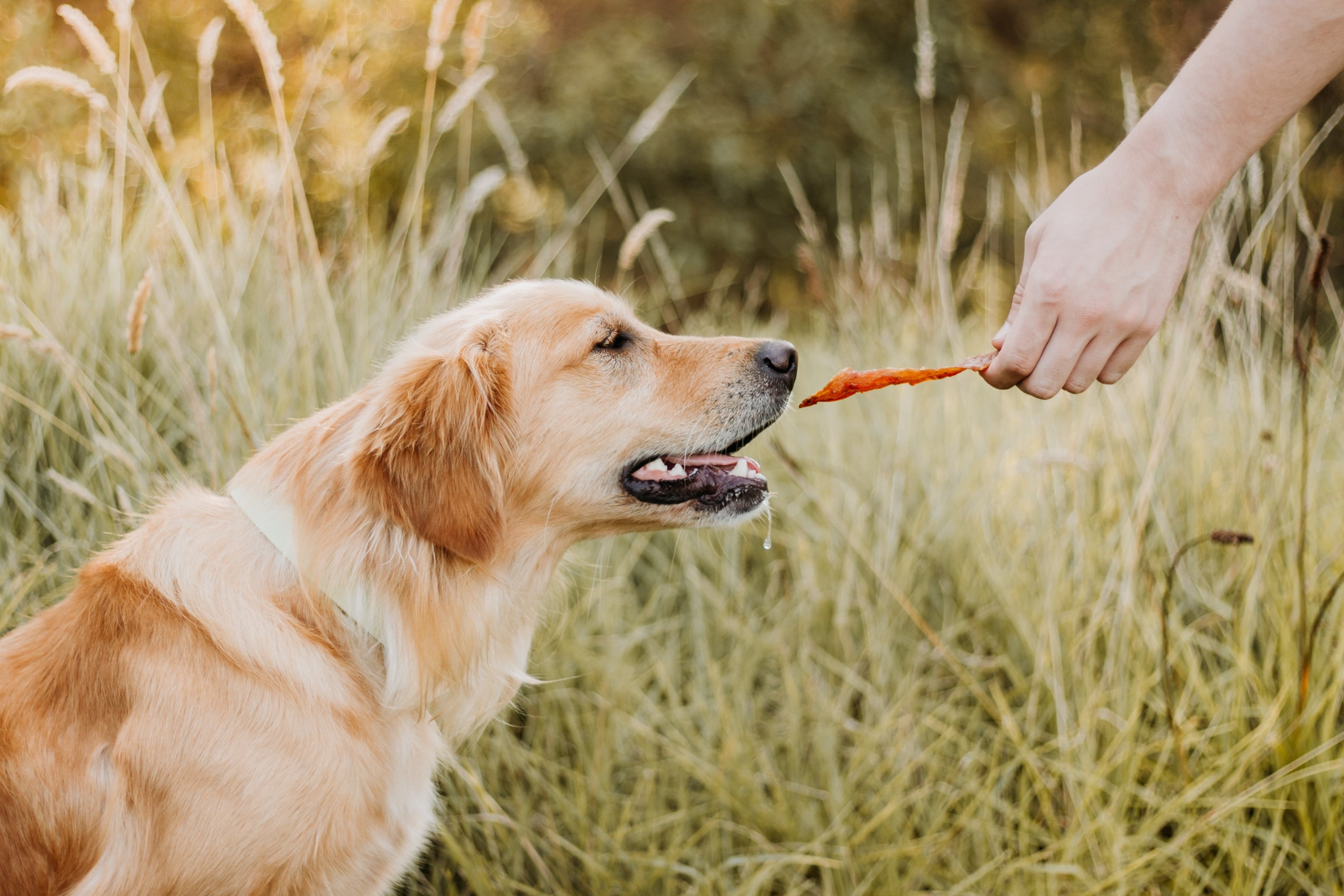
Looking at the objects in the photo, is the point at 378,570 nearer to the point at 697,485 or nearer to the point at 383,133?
the point at 697,485

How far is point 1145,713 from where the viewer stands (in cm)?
281

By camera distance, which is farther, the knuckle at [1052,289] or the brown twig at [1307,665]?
the brown twig at [1307,665]

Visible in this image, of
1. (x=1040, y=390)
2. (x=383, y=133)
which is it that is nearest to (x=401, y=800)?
(x=1040, y=390)

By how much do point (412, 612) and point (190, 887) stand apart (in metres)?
0.63

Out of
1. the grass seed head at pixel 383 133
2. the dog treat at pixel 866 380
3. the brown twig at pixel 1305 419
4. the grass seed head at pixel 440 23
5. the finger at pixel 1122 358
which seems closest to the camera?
the finger at pixel 1122 358

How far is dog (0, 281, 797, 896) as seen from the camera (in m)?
1.71

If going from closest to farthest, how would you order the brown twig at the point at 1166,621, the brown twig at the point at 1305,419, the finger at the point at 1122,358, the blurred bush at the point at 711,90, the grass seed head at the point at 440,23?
the finger at the point at 1122,358 < the brown twig at the point at 1305,419 < the brown twig at the point at 1166,621 < the grass seed head at the point at 440,23 < the blurred bush at the point at 711,90

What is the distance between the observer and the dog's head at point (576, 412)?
2053mm

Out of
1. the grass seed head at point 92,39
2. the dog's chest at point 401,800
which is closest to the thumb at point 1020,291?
the dog's chest at point 401,800

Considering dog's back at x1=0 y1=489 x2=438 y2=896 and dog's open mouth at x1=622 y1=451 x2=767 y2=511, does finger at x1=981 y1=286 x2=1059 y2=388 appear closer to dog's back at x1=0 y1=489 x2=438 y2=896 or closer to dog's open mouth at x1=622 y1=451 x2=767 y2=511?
dog's open mouth at x1=622 y1=451 x2=767 y2=511

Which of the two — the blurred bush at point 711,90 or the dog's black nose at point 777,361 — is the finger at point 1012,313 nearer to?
the dog's black nose at point 777,361

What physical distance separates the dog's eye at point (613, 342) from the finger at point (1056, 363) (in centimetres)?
108

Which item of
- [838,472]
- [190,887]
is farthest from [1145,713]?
[190,887]

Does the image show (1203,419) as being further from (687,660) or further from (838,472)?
(687,660)
